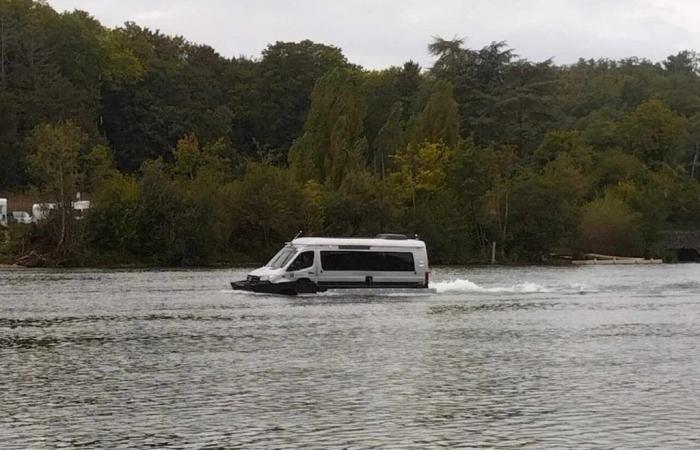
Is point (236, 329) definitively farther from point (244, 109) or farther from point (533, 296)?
point (244, 109)

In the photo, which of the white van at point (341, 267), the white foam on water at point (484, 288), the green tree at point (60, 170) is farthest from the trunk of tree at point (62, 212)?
the white van at point (341, 267)

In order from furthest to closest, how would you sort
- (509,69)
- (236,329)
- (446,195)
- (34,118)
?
(509,69), (34,118), (446,195), (236,329)

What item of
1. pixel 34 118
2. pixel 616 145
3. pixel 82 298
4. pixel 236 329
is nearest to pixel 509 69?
pixel 616 145

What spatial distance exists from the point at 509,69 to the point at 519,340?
351 ft

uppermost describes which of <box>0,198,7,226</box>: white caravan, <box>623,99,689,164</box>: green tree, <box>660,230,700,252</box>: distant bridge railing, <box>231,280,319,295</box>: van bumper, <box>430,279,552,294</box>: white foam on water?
<box>623,99,689,164</box>: green tree

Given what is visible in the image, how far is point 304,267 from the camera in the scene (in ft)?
179

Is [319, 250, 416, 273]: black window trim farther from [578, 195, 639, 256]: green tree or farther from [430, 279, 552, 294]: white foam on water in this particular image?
[578, 195, 639, 256]: green tree

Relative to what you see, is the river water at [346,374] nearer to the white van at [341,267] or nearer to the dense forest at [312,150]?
the white van at [341,267]

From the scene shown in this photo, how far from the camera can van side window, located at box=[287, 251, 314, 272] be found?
2127 inches

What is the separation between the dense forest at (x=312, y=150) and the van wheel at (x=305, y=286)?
4280 cm

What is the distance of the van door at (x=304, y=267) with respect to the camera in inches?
2128

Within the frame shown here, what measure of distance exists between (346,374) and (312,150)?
9456 cm

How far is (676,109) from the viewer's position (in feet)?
527

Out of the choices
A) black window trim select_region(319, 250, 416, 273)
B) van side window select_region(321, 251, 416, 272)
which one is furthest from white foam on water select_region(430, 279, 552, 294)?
van side window select_region(321, 251, 416, 272)
